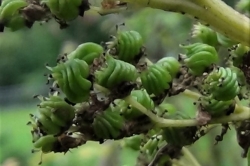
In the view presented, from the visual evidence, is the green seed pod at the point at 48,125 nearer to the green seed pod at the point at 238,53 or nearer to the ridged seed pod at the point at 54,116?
the ridged seed pod at the point at 54,116

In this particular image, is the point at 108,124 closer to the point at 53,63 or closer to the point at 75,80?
the point at 75,80

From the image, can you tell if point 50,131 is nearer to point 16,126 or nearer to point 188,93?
point 188,93

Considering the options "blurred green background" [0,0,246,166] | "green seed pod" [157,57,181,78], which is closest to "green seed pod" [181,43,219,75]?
"green seed pod" [157,57,181,78]

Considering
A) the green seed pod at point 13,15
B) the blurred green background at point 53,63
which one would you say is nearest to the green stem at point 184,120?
the green seed pod at point 13,15

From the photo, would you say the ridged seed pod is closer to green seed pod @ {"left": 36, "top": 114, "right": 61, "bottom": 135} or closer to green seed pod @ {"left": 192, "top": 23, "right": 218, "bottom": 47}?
green seed pod @ {"left": 36, "top": 114, "right": 61, "bottom": 135}

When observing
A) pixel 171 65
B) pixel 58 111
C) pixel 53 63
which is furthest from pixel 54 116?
pixel 53 63

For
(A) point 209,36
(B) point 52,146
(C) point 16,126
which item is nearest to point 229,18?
(A) point 209,36
